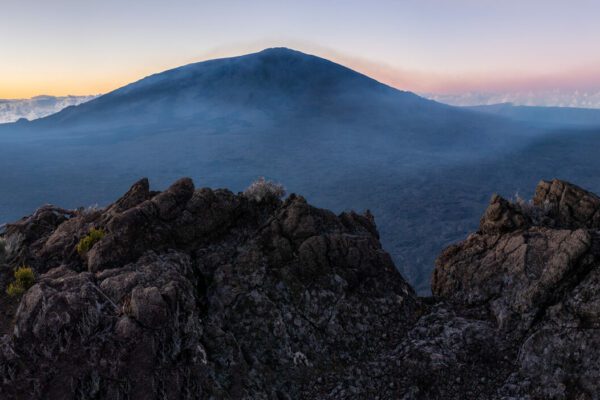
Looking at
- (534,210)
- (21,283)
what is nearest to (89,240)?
(21,283)

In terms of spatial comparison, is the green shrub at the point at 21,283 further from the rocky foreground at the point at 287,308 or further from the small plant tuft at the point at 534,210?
the small plant tuft at the point at 534,210

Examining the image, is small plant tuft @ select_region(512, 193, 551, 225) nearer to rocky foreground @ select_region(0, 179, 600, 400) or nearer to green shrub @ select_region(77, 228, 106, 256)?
rocky foreground @ select_region(0, 179, 600, 400)

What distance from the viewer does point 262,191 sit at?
11703 mm

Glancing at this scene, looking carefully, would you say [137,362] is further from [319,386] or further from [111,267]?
[319,386]

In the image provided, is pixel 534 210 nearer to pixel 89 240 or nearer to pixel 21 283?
pixel 89 240

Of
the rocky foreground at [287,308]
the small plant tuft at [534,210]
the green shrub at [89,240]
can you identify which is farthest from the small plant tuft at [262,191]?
the small plant tuft at [534,210]

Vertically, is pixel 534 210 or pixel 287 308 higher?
pixel 534 210

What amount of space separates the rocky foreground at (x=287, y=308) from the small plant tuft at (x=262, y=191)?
0.12 m

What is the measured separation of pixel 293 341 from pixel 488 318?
163 inches

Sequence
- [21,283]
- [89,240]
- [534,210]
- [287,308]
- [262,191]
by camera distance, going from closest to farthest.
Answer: [21,283] → [287,308] → [89,240] → [534,210] → [262,191]

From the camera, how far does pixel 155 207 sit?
10.5 m

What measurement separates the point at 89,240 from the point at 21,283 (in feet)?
5.50

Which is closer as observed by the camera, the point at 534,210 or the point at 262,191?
the point at 534,210

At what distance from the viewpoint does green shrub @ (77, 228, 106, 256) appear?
31.2 ft
